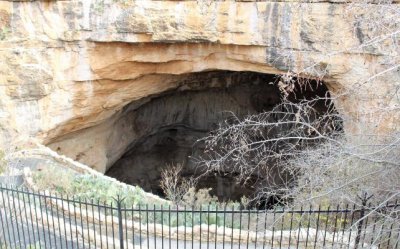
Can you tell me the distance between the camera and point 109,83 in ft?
41.1

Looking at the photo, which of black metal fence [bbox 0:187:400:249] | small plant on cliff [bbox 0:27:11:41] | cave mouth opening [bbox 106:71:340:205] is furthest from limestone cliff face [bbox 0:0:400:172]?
cave mouth opening [bbox 106:71:340:205]

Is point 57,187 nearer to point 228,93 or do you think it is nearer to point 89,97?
point 89,97

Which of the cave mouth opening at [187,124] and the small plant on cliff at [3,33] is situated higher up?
the small plant on cliff at [3,33]

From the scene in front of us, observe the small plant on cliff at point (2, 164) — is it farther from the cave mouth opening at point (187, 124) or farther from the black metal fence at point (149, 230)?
the cave mouth opening at point (187, 124)

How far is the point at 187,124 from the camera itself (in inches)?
710

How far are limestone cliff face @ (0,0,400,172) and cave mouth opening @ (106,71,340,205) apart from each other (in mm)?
4032

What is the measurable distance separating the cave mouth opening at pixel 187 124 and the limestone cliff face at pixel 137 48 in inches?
159

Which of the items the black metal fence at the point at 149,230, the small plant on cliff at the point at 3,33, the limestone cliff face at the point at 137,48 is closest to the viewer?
the black metal fence at the point at 149,230

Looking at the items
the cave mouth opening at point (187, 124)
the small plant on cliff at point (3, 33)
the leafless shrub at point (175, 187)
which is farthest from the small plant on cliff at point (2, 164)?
the cave mouth opening at point (187, 124)

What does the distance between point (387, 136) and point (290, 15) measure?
4.35 meters

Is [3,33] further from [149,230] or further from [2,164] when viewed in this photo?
[149,230]

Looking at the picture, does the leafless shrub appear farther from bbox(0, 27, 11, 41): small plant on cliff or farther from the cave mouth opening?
bbox(0, 27, 11, 41): small plant on cliff

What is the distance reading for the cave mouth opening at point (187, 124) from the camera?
16.8 m

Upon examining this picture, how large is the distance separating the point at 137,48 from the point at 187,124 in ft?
22.6
